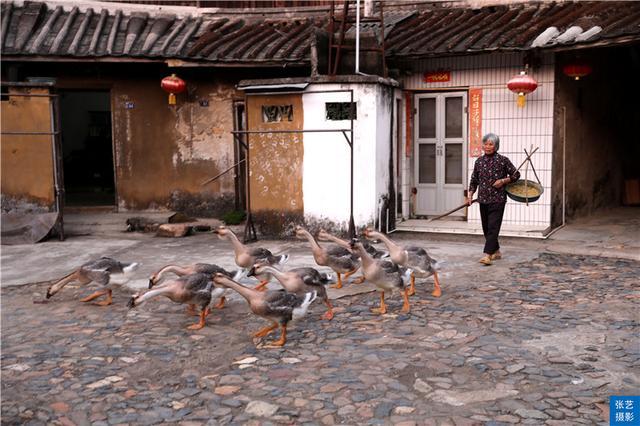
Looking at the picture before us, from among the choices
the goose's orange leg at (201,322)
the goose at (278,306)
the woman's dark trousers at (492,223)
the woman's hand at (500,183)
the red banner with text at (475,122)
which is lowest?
the goose's orange leg at (201,322)

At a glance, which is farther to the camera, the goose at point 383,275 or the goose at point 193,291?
the goose at point 383,275

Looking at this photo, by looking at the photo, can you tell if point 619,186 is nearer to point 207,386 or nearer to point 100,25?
point 100,25

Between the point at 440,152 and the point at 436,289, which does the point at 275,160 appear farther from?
the point at 436,289

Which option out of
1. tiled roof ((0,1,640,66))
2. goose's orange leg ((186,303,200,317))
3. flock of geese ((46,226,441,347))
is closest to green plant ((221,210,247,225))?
tiled roof ((0,1,640,66))

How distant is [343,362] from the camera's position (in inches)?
237

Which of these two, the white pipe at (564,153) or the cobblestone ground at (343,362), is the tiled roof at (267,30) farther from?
the cobblestone ground at (343,362)

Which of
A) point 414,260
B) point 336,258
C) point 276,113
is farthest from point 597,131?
point 336,258

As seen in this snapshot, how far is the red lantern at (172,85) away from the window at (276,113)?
8.48 feet

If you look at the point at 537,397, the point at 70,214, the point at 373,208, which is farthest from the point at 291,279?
the point at 70,214

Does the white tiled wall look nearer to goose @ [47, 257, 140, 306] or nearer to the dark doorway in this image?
goose @ [47, 257, 140, 306]

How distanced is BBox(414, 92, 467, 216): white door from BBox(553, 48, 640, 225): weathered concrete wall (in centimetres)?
183

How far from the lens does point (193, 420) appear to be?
497cm

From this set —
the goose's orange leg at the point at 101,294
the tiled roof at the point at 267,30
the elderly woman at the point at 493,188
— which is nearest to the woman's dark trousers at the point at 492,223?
the elderly woman at the point at 493,188

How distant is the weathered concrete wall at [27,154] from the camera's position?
12836 millimetres
